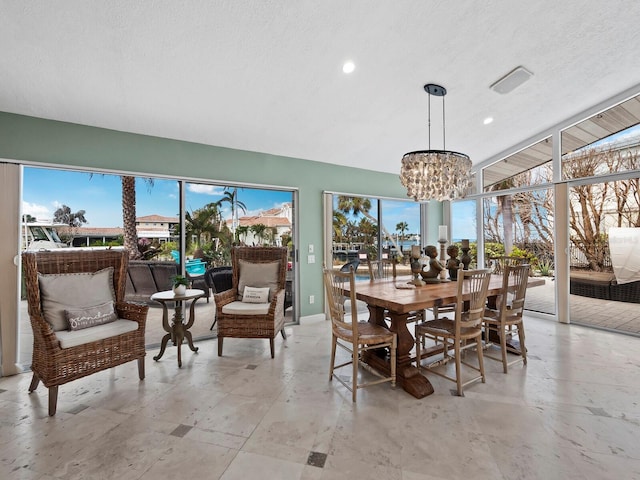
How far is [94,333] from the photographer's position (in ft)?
8.00

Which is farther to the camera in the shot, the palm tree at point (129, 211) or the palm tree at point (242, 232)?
the palm tree at point (242, 232)

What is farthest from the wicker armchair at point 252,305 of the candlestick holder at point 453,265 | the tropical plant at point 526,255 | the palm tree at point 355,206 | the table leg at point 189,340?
the tropical plant at point 526,255

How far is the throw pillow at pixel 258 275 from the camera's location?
3707 millimetres

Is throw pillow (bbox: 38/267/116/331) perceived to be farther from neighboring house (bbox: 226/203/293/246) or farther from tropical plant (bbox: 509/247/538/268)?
tropical plant (bbox: 509/247/538/268)

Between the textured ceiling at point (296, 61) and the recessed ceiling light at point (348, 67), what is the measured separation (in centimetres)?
5

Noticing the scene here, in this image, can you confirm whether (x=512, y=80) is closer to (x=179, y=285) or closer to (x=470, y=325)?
(x=470, y=325)

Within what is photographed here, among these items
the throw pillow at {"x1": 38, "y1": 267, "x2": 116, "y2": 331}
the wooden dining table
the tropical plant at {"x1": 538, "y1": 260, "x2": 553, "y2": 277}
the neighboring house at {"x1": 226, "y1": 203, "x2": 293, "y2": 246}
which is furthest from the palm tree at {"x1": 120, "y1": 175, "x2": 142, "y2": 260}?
the tropical plant at {"x1": 538, "y1": 260, "x2": 553, "y2": 277}

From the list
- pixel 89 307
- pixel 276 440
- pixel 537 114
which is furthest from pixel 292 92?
pixel 537 114

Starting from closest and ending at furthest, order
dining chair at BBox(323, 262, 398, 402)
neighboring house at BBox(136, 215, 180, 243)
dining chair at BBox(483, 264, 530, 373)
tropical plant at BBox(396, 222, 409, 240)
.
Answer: dining chair at BBox(323, 262, 398, 402)
dining chair at BBox(483, 264, 530, 373)
neighboring house at BBox(136, 215, 180, 243)
tropical plant at BBox(396, 222, 409, 240)

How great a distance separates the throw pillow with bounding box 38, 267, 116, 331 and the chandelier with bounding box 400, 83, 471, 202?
313 cm

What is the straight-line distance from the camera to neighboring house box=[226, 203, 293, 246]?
432cm

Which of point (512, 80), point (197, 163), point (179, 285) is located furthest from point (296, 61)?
point (179, 285)

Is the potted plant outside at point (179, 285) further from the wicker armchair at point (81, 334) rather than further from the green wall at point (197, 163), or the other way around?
the green wall at point (197, 163)

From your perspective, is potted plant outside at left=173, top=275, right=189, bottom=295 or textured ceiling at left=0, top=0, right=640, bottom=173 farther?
potted plant outside at left=173, top=275, right=189, bottom=295
